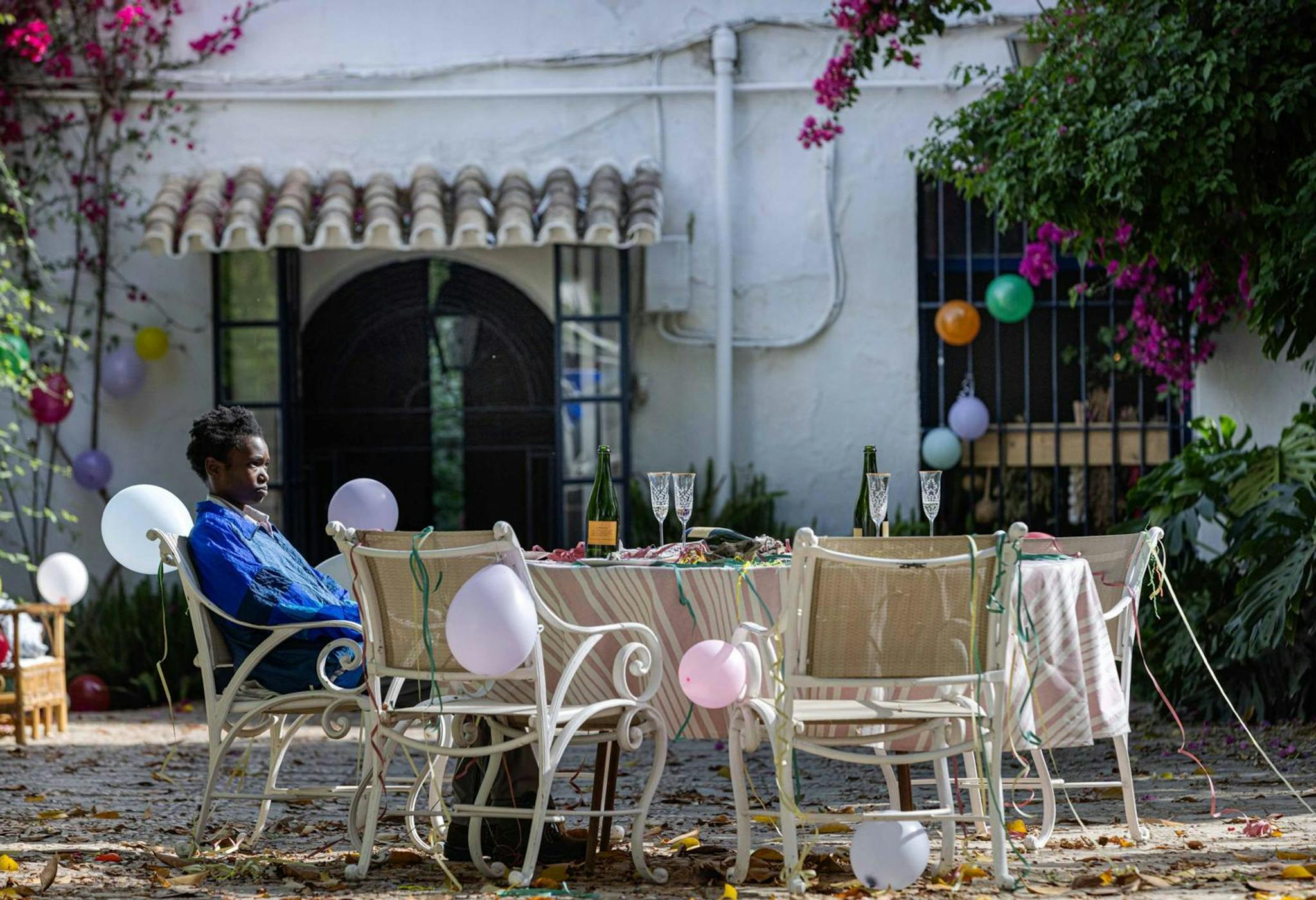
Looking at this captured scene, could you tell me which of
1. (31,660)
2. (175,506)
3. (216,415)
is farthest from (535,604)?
(31,660)

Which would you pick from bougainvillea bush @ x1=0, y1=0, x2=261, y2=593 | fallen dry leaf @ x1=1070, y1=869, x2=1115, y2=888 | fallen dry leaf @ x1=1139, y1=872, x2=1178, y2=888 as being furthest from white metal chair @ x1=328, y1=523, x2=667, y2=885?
bougainvillea bush @ x1=0, y1=0, x2=261, y2=593

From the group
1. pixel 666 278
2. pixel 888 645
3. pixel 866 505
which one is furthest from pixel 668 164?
pixel 888 645

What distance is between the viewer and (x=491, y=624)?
10.7ft

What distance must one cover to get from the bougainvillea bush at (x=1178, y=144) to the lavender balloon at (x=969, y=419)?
6.29ft

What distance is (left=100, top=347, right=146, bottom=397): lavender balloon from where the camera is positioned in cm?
847

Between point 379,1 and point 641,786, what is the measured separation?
5.18 metres

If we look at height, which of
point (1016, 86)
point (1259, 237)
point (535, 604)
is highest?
point (1016, 86)

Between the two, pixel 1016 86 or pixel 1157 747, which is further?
pixel 1016 86

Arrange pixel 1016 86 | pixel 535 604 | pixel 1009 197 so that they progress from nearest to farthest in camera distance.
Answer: pixel 535 604 → pixel 1009 197 → pixel 1016 86

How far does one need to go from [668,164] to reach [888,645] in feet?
19.0

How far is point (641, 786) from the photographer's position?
532cm

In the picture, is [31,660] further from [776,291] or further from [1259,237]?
[1259,237]

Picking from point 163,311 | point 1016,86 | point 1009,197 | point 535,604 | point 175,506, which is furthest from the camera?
point 163,311

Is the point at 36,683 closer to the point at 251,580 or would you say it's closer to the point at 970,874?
the point at 251,580
